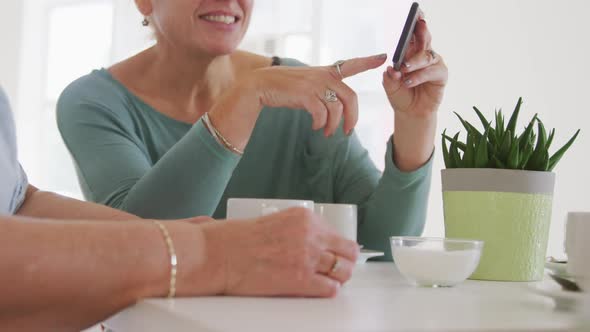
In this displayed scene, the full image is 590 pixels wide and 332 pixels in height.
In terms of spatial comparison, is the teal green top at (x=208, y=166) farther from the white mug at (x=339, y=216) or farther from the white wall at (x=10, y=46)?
the white wall at (x=10, y=46)

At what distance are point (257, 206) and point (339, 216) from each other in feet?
0.61

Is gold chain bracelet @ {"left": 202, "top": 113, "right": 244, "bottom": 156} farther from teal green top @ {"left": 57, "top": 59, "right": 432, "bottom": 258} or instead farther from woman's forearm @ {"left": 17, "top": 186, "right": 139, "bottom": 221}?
woman's forearm @ {"left": 17, "top": 186, "right": 139, "bottom": 221}

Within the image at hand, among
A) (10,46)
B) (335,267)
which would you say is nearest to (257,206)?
(335,267)

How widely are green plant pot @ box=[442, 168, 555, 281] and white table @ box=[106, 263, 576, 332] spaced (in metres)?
0.18

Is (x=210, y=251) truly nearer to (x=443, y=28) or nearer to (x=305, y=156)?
(x=305, y=156)

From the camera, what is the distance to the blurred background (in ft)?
11.9

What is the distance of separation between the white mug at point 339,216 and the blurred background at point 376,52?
281 cm

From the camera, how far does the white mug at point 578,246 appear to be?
0.77 meters

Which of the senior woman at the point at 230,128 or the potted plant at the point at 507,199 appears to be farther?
the senior woman at the point at 230,128

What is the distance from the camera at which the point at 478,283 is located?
36.1 inches

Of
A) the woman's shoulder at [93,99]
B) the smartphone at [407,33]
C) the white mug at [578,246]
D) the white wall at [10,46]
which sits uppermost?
the white wall at [10,46]

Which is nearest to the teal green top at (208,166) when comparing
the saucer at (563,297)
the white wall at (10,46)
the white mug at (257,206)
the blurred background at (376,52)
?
the white mug at (257,206)

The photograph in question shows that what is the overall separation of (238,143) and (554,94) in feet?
9.38

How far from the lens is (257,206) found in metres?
0.87
